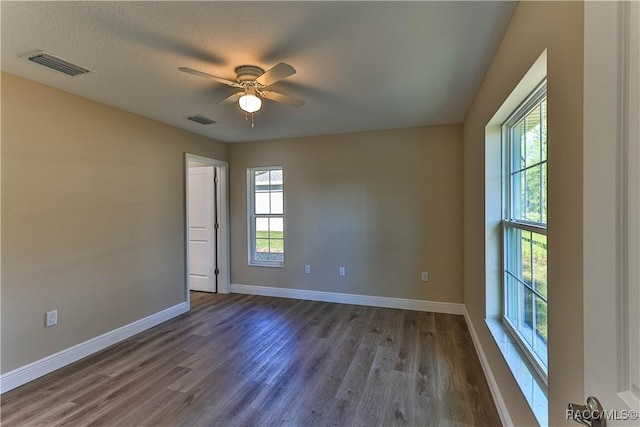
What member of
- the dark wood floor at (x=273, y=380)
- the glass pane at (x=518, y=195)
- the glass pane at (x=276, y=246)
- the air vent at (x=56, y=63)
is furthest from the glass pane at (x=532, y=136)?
the glass pane at (x=276, y=246)

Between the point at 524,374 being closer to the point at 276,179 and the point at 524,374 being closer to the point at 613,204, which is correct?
the point at 613,204

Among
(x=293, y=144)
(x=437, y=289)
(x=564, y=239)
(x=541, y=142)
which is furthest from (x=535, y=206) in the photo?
(x=293, y=144)

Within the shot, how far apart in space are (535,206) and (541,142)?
1.18ft

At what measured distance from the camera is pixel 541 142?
157 cm

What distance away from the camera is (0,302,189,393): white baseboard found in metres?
2.32

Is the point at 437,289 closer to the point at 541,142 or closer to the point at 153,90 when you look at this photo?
the point at 541,142

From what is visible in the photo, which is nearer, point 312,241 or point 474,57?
point 474,57

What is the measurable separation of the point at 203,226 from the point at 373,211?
2.83 meters

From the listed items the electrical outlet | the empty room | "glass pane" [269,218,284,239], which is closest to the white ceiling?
the empty room

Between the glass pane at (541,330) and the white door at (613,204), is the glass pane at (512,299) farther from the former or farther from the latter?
the white door at (613,204)

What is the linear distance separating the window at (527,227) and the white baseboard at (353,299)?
1.73m

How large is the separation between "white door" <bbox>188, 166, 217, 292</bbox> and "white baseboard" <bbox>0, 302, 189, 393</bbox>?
1.24 m

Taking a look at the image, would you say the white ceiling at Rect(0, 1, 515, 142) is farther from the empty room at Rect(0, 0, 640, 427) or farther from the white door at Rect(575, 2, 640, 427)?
the white door at Rect(575, 2, 640, 427)

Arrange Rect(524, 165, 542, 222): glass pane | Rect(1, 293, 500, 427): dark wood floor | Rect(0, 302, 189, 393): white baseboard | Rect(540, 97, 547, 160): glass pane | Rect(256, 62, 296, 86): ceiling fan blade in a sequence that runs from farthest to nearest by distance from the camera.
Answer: Rect(0, 302, 189, 393): white baseboard < Rect(1, 293, 500, 427): dark wood floor < Rect(256, 62, 296, 86): ceiling fan blade < Rect(524, 165, 542, 222): glass pane < Rect(540, 97, 547, 160): glass pane
